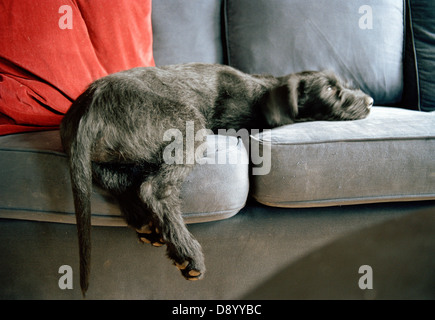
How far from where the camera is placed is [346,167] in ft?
3.63

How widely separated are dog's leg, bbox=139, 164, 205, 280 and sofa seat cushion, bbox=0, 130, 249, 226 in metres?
0.03

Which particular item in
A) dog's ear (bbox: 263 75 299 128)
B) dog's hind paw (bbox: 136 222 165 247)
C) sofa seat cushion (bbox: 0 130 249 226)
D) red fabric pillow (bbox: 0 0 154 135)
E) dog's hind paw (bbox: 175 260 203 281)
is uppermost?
red fabric pillow (bbox: 0 0 154 135)

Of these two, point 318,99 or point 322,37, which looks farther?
point 322,37

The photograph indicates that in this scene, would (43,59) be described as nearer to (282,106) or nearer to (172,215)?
(172,215)

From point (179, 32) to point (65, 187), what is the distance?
1.22 metres

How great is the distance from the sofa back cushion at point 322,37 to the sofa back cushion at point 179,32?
0.23 meters

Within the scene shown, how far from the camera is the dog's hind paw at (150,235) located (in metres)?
1.07

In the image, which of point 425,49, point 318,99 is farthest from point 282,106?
point 425,49

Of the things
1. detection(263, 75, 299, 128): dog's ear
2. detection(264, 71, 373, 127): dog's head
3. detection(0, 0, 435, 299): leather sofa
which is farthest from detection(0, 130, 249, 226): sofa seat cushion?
detection(264, 71, 373, 127): dog's head

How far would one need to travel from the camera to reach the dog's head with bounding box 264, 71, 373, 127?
138cm

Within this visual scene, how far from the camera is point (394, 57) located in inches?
75.4

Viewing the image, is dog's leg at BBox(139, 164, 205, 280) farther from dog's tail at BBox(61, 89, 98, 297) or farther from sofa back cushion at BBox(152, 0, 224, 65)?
sofa back cushion at BBox(152, 0, 224, 65)

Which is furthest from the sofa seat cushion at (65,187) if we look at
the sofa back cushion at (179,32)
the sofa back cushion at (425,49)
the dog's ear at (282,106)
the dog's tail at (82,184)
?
the sofa back cushion at (425,49)
